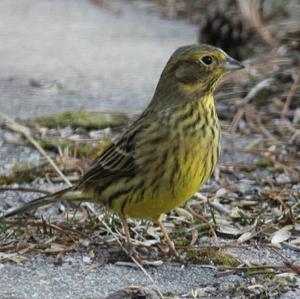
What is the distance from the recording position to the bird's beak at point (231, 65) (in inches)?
186

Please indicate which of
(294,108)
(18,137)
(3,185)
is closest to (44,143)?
(18,137)

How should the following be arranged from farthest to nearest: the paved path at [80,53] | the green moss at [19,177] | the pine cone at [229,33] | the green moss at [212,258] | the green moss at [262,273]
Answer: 1. the pine cone at [229,33]
2. the paved path at [80,53]
3. the green moss at [19,177]
4. the green moss at [212,258]
5. the green moss at [262,273]

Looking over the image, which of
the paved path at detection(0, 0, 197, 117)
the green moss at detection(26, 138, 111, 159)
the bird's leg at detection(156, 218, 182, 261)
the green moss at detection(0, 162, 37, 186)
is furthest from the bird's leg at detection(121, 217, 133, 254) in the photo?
the paved path at detection(0, 0, 197, 117)

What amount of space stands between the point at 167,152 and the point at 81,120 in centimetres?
199

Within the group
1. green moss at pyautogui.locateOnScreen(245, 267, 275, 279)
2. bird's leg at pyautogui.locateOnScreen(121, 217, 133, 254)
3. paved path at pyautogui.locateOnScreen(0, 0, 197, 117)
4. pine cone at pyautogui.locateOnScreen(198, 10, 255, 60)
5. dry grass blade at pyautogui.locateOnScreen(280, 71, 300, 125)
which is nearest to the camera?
green moss at pyautogui.locateOnScreen(245, 267, 275, 279)

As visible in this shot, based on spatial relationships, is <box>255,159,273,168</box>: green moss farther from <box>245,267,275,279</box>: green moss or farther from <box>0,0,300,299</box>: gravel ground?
<box>245,267,275,279</box>: green moss

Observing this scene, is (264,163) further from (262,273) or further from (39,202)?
(262,273)

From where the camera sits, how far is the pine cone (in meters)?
7.90

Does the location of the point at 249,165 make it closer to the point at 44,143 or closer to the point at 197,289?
the point at 44,143

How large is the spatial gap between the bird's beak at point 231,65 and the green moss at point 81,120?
1738 mm

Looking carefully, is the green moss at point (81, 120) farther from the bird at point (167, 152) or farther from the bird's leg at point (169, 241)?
the bird's leg at point (169, 241)

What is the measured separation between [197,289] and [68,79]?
3710 mm

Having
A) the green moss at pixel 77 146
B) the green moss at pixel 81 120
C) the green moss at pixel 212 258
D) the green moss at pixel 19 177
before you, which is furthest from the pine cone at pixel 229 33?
the green moss at pixel 212 258

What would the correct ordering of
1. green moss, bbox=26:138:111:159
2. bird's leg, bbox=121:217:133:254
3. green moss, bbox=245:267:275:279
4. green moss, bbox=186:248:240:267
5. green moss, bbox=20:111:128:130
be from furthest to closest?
1. green moss, bbox=20:111:128:130
2. green moss, bbox=26:138:111:159
3. bird's leg, bbox=121:217:133:254
4. green moss, bbox=186:248:240:267
5. green moss, bbox=245:267:275:279
